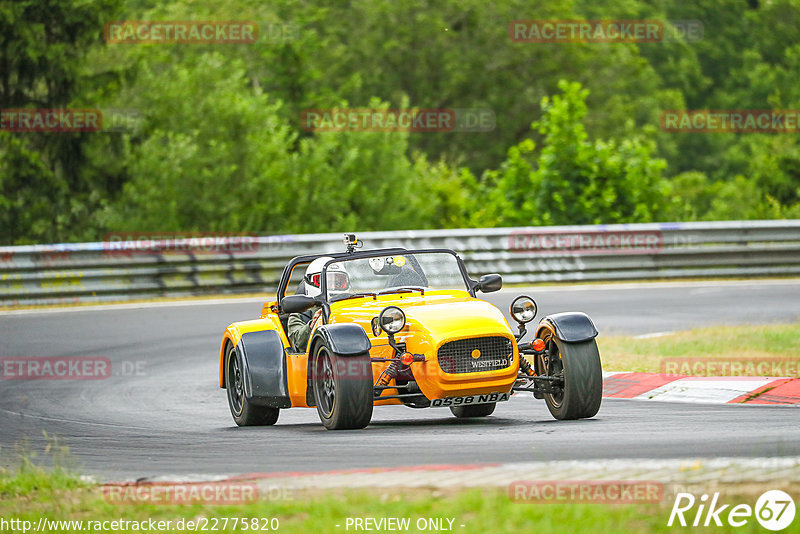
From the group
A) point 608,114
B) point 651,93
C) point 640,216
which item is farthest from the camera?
point 651,93

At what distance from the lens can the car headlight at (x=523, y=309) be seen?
33.1 ft

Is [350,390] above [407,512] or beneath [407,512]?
above

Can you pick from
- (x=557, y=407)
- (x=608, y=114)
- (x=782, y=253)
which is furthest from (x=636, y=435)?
(x=608, y=114)

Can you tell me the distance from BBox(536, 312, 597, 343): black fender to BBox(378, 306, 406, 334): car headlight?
1166 mm

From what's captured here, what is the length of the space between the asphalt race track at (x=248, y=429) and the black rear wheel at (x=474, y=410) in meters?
0.10

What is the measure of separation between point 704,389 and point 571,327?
88.4 inches

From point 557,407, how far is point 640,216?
19.4m

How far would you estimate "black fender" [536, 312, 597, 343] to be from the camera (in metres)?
9.52

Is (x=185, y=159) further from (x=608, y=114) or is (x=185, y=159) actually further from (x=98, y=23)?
(x=608, y=114)

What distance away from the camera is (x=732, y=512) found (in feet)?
19.3

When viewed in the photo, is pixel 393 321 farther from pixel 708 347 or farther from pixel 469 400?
pixel 708 347

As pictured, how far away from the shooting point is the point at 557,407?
9.82 metres

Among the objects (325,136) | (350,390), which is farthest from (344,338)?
(325,136)

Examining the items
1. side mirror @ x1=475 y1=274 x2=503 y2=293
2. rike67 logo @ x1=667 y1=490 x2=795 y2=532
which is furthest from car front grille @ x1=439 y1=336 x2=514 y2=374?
rike67 logo @ x1=667 y1=490 x2=795 y2=532
